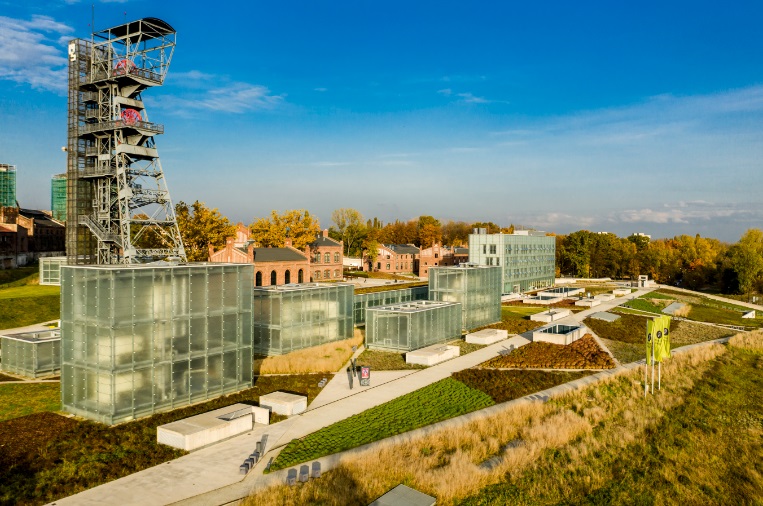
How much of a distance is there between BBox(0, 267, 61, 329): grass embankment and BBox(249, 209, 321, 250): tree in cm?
3571

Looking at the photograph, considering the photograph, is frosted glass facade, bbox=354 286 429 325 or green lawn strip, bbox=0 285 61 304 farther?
green lawn strip, bbox=0 285 61 304

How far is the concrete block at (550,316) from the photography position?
57.8m

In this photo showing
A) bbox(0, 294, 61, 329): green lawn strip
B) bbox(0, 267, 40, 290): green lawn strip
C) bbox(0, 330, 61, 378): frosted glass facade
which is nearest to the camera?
bbox(0, 330, 61, 378): frosted glass facade

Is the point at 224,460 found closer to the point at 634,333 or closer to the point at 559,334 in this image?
the point at 559,334

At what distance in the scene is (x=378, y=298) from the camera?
5288cm

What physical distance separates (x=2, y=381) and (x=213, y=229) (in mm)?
52884

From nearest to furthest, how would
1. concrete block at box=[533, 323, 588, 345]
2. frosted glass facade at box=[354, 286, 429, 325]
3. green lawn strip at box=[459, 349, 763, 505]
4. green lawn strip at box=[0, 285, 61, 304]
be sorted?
green lawn strip at box=[459, 349, 763, 505]
concrete block at box=[533, 323, 588, 345]
frosted glass facade at box=[354, 286, 429, 325]
green lawn strip at box=[0, 285, 61, 304]

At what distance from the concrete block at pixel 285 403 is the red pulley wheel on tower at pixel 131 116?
43.0 metres

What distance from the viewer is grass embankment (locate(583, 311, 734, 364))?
44.3 meters

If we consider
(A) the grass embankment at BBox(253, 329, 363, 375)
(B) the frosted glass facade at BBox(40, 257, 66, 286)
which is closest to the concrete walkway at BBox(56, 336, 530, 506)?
(A) the grass embankment at BBox(253, 329, 363, 375)

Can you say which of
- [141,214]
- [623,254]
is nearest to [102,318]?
[141,214]

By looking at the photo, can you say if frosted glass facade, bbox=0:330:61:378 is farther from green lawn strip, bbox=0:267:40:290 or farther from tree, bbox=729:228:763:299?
tree, bbox=729:228:763:299

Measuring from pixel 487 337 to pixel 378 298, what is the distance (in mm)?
12122

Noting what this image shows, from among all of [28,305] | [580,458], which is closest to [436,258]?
[28,305]
